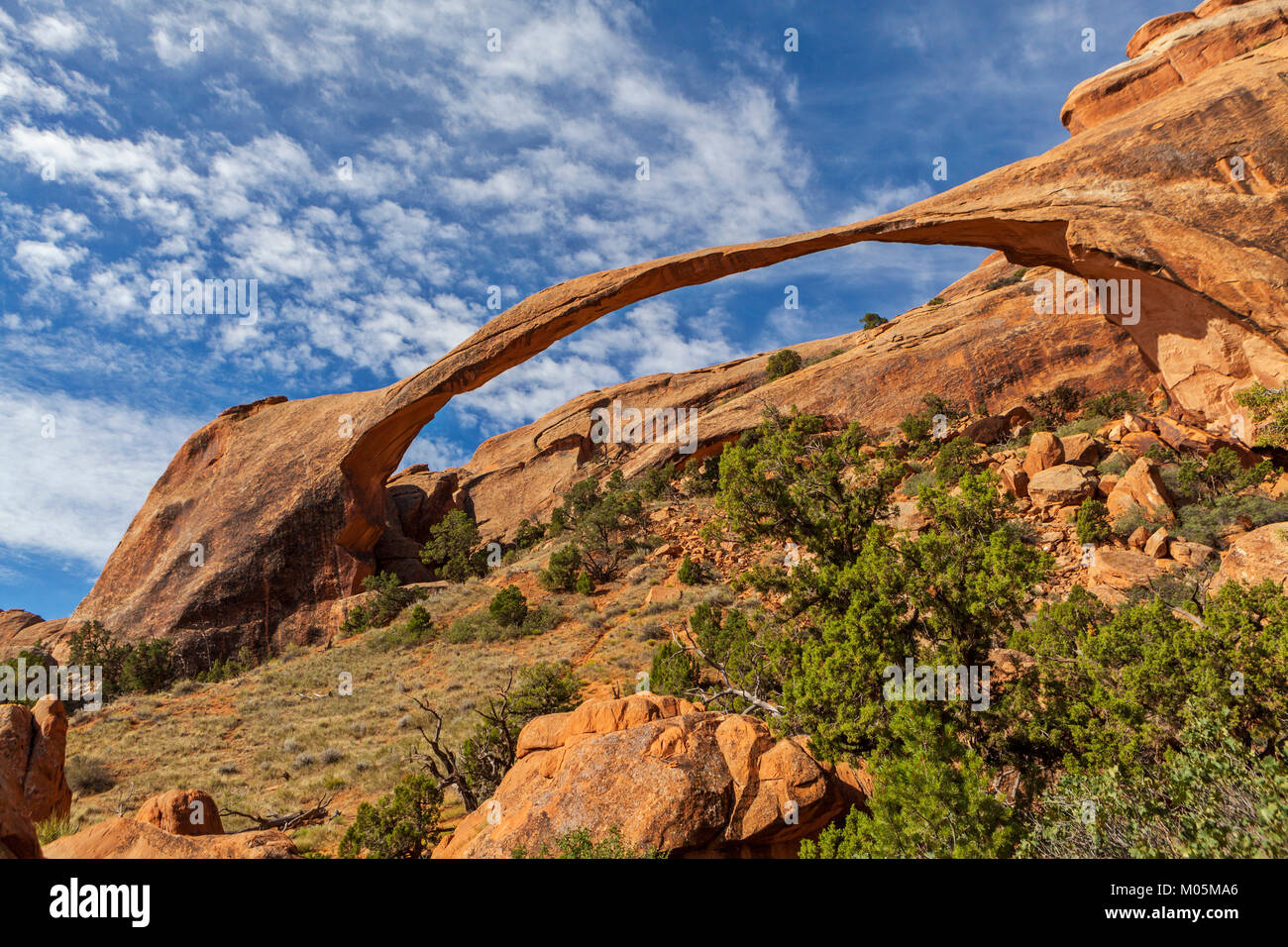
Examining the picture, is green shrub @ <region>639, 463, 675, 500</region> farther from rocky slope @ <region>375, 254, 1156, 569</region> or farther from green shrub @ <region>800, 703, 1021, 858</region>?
green shrub @ <region>800, 703, 1021, 858</region>

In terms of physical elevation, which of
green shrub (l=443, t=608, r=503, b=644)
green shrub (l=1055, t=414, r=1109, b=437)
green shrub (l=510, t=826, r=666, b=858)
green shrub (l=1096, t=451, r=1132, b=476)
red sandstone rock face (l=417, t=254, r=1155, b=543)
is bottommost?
green shrub (l=443, t=608, r=503, b=644)

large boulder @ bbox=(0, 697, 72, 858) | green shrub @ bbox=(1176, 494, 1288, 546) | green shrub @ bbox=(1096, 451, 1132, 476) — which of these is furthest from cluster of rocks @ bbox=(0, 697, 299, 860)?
green shrub @ bbox=(1096, 451, 1132, 476)

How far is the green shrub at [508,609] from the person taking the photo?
1917 cm

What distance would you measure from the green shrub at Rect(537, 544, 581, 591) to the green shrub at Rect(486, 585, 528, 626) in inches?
78.9

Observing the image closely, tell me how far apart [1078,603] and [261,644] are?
78.4 ft

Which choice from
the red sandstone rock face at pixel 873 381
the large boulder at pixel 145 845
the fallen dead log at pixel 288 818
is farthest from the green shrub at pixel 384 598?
the large boulder at pixel 145 845

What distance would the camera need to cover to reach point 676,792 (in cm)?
562

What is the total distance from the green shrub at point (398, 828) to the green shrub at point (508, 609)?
11256mm

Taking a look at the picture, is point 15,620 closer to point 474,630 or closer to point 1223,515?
point 474,630

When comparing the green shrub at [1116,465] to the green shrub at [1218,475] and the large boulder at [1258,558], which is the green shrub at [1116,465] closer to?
the green shrub at [1218,475]

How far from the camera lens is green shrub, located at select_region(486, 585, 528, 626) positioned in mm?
19172
